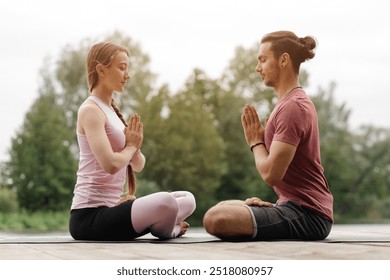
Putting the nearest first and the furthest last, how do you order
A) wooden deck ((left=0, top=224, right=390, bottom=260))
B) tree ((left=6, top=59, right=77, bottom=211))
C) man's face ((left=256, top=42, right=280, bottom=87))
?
1. wooden deck ((left=0, top=224, right=390, bottom=260))
2. man's face ((left=256, top=42, right=280, bottom=87))
3. tree ((left=6, top=59, right=77, bottom=211))

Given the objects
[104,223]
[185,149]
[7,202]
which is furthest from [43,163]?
[104,223]

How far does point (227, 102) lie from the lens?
2133cm

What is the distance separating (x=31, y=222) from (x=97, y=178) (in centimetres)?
1384

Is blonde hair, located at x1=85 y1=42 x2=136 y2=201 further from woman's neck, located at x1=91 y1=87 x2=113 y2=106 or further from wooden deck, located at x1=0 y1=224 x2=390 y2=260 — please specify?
wooden deck, located at x1=0 y1=224 x2=390 y2=260

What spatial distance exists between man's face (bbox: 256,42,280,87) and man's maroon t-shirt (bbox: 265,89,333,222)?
134 mm

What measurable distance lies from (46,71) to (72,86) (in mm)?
881

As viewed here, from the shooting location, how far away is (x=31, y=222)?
16.5 metres

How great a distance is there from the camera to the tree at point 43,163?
710 inches

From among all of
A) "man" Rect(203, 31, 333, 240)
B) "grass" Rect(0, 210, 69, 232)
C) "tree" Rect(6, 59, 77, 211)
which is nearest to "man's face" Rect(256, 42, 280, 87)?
"man" Rect(203, 31, 333, 240)

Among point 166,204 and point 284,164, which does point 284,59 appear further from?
point 166,204

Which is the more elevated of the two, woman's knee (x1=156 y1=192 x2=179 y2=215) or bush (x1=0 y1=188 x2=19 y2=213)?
woman's knee (x1=156 y1=192 x2=179 y2=215)

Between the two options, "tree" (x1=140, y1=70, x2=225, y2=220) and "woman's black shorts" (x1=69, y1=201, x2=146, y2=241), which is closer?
"woman's black shorts" (x1=69, y1=201, x2=146, y2=241)

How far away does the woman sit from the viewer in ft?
10.4
